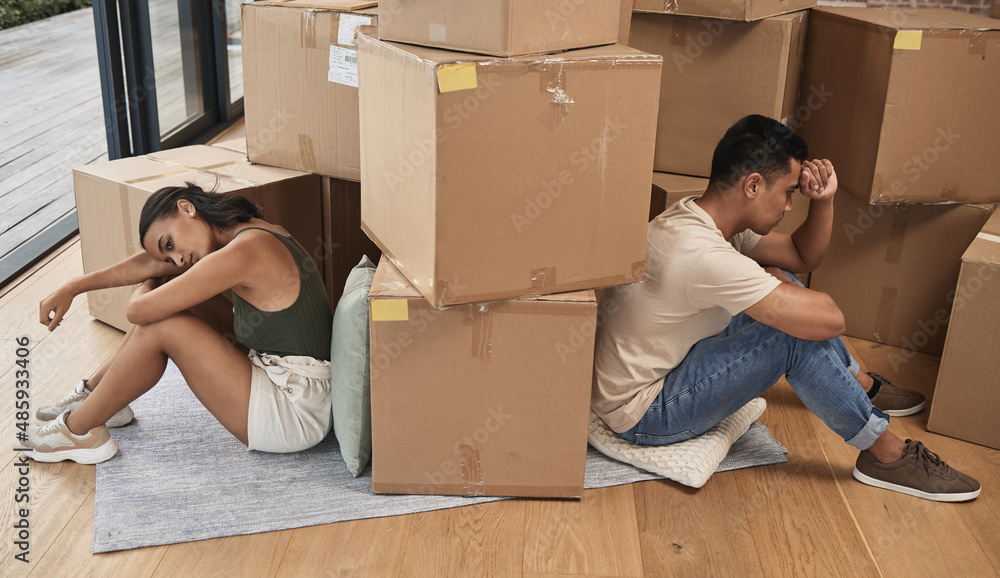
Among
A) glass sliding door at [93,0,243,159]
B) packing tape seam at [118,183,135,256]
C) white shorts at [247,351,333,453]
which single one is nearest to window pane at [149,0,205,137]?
glass sliding door at [93,0,243,159]

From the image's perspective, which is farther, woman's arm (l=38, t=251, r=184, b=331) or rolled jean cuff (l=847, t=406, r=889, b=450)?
woman's arm (l=38, t=251, r=184, b=331)

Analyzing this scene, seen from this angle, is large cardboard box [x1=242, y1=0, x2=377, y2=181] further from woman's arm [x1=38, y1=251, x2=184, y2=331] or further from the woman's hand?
the woman's hand

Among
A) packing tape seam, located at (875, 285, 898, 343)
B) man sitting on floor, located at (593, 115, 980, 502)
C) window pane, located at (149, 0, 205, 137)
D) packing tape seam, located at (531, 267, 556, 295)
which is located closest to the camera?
packing tape seam, located at (531, 267, 556, 295)

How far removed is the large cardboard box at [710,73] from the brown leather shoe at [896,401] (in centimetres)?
74

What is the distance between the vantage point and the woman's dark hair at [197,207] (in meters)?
1.77

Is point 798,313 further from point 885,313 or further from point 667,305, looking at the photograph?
point 885,313

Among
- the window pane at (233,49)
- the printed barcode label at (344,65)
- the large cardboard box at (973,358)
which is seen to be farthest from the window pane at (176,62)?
the large cardboard box at (973,358)

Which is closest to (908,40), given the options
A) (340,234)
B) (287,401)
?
(340,234)

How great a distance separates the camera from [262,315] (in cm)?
178

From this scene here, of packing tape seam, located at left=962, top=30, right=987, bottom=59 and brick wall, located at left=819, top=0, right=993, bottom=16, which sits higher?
brick wall, located at left=819, top=0, right=993, bottom=16

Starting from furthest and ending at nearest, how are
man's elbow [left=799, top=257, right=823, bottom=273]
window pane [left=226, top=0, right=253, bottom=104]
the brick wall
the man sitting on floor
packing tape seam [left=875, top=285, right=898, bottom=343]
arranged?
window pane [left=226, top=0, right=253, bottom=104] → the brick wall → packing tape seam [left=875, top=285, right=898, bottom=343] → man's elbow [left=799, top=257, right=823, bottom=273] → the man sitting on floor

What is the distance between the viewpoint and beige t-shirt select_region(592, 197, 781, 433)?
63.8 inches

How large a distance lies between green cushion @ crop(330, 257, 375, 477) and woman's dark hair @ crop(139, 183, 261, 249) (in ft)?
0.96

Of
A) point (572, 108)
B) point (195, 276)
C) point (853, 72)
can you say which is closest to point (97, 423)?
point (195, 276)
